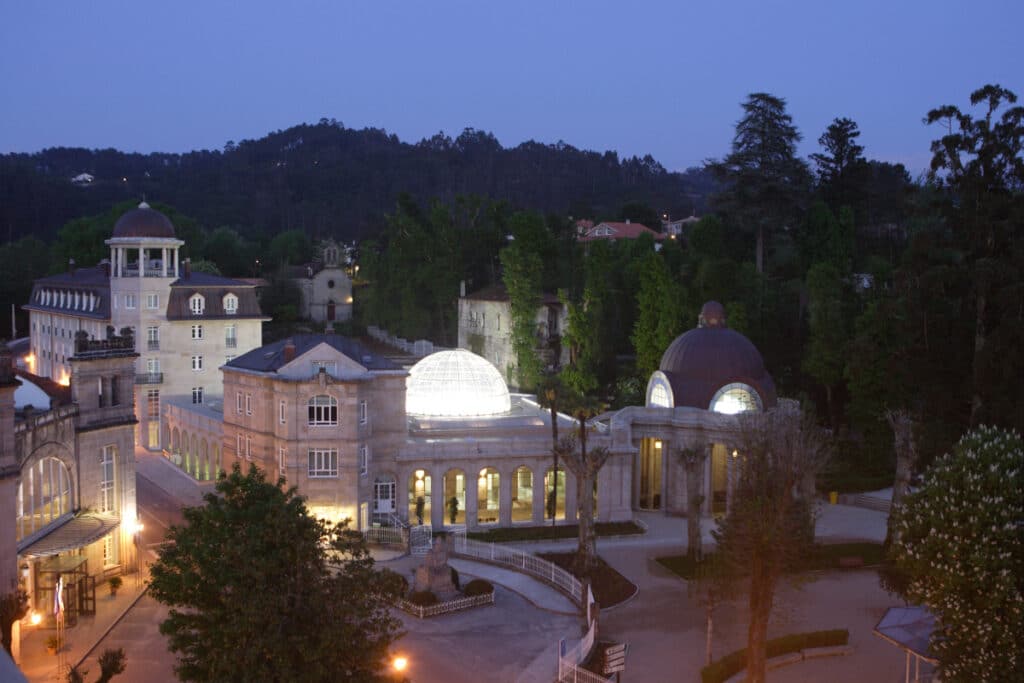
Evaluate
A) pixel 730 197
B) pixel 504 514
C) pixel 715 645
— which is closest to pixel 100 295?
pixel 504 514

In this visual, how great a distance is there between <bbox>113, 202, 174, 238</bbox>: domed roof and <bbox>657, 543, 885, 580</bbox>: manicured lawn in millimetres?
46431

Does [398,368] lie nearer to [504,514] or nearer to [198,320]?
[504,514]

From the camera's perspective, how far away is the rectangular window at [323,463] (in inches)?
1921

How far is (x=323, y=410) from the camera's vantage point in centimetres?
4897

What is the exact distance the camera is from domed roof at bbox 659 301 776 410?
56.5 m

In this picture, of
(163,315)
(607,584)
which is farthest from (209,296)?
(607,584)

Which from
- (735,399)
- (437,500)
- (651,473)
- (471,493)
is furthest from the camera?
(651,473)

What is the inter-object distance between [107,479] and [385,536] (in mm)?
12903

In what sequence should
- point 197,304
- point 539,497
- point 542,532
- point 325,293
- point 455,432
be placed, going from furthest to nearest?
point 325,293, point 197,304, point 455,432, point 539,497, point 542,532

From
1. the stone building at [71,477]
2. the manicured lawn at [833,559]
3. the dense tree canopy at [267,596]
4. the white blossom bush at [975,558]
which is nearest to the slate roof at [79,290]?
the stone building at [71,477]

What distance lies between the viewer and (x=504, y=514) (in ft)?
171

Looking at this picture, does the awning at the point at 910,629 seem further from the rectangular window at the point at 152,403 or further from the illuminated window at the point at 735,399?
the rectangular window at the point at 152,403

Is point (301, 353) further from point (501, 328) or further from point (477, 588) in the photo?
point (501, 328)

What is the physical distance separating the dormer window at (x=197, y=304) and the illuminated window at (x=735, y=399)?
39148 millimetres
